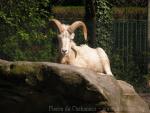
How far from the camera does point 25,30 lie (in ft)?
56.1

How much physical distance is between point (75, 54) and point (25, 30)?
4559 mm

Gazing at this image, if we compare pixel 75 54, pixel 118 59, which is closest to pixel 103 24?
pixel 118 59

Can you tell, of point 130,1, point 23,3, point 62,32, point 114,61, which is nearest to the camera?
point 62,32

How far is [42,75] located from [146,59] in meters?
10.2

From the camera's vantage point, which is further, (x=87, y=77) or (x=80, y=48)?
(x=80, y=48)

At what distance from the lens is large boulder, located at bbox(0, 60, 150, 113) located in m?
10.8

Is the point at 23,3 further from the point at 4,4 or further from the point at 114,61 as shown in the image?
the point at 114,61

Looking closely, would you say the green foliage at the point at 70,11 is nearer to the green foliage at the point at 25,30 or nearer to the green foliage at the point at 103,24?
the green foliage at the point at 103,24

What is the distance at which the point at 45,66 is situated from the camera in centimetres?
1095

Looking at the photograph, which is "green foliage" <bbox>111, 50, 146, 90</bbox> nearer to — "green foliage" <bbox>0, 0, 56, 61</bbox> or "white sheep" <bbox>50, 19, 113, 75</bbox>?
"green foliage" <bbox>0, 0, 56, 61</bbox>

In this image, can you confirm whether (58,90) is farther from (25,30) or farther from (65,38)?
(25,30)

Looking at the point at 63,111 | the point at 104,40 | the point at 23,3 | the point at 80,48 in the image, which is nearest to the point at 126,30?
the point at 104,40

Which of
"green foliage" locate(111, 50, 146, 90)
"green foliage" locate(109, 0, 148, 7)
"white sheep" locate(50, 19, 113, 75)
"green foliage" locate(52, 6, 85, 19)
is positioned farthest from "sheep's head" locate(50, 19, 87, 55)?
"green foliage" locate(52, 6, 85, 19)

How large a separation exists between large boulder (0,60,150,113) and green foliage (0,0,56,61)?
482cm
